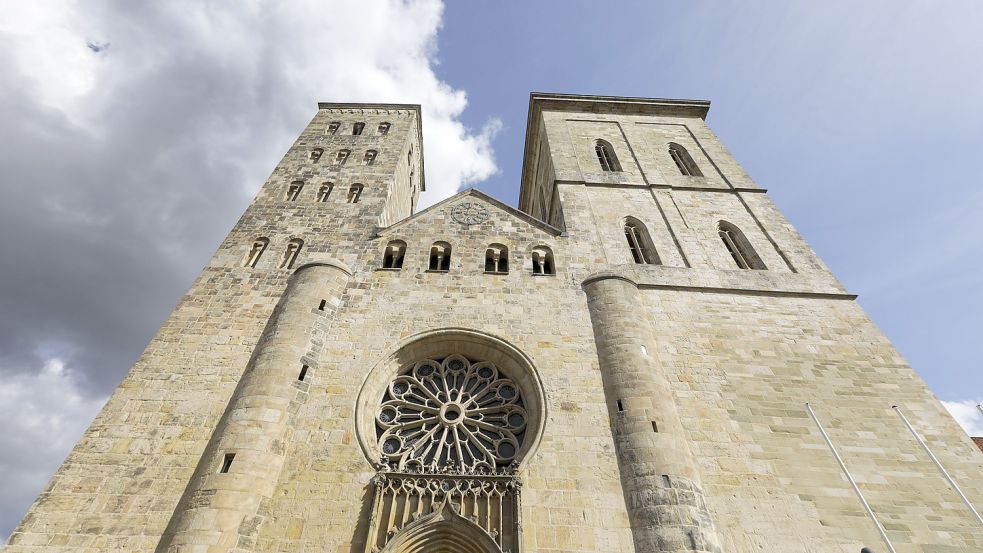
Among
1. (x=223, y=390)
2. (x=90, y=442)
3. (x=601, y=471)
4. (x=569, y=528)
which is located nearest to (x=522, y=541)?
(x=569, y=528)

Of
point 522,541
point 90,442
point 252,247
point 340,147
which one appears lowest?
point 522,541

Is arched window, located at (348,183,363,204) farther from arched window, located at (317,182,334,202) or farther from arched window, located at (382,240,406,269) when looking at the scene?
arched window, located at (382,240,406,269)

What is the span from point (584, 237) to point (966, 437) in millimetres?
9511

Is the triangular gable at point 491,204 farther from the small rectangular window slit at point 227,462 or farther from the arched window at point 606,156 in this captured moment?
the small rectangular window slit at point 227,462

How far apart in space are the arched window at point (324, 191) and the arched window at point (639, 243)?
10341 mm

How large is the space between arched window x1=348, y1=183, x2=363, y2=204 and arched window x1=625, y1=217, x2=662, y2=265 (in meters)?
9.24

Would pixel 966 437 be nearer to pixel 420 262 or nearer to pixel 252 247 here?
pixel 420 262

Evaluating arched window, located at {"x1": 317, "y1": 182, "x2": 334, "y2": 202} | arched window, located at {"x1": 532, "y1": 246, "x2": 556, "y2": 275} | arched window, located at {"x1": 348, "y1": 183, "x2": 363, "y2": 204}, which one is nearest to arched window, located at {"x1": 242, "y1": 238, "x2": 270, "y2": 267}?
arched window, located at {"x1": 317, "y1": 182, "x2": 334, "y2": 202}

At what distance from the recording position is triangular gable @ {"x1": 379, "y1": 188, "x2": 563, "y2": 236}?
45.0ft

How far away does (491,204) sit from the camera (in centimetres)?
1481

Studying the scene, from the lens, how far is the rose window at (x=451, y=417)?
9.01 metres

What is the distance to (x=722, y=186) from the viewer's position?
16.4 metres

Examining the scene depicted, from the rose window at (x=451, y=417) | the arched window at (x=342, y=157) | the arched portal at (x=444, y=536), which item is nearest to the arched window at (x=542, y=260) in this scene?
the rose window at (x=451, y=417)

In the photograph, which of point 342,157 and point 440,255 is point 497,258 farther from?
point 342,157
